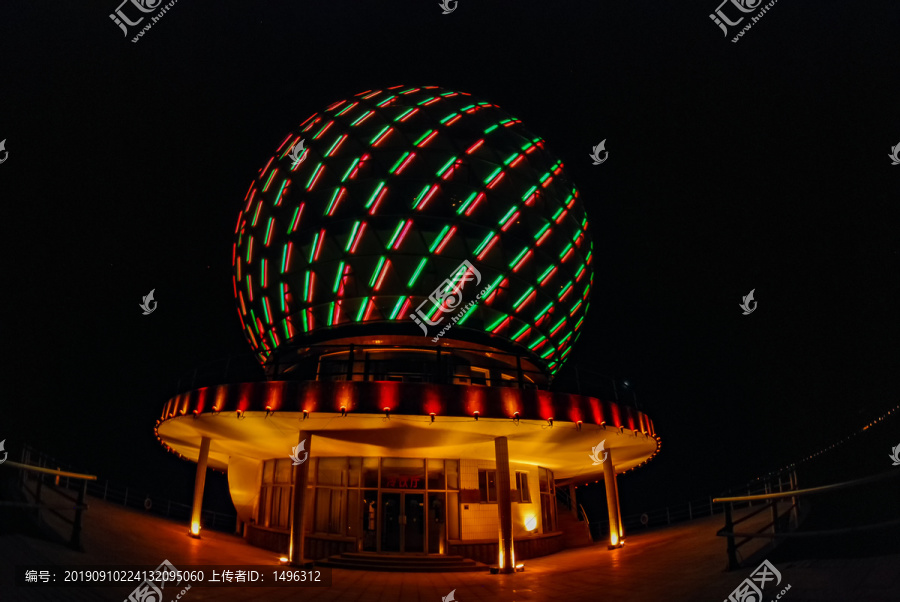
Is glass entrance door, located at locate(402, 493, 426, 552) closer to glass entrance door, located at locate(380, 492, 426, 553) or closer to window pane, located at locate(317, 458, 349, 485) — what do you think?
glass entrance door, located at locate(380, 492, 426, 553)

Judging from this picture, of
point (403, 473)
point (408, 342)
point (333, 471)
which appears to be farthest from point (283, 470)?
point (408, 342)

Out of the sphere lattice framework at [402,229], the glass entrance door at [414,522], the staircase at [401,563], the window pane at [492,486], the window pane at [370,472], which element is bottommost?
the staircase at [401,563]

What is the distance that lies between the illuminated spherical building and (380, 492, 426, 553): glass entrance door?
0.05 m

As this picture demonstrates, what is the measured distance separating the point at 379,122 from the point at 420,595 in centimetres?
1785

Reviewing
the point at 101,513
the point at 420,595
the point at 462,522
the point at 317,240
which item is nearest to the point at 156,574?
the point at 420,595

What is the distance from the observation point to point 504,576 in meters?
14.7

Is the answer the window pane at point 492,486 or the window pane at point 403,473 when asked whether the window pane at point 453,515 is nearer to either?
the window pane at point 403,473

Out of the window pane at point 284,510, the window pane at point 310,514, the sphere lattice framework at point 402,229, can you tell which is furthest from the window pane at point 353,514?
the sphere lattice framework at point 402,229

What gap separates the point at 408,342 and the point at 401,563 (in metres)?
7.43

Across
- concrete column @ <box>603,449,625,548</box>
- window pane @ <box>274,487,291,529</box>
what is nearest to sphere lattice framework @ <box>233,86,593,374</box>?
concrete column @ <box>603,449,625,548</box>

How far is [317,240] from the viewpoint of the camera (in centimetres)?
2164

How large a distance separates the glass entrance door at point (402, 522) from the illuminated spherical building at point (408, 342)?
5 cm

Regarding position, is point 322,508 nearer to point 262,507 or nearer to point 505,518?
point 262,507

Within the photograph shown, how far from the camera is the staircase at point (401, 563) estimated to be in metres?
16.1
